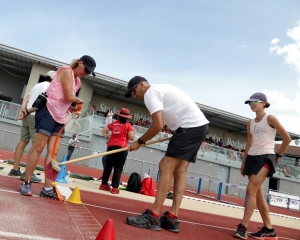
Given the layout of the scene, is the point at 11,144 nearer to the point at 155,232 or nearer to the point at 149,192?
the point at 149,192

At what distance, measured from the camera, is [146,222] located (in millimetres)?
2965

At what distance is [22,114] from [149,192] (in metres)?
4.08

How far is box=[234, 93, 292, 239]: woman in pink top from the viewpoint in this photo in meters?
3.71

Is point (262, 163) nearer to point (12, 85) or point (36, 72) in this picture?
point (36, 72)

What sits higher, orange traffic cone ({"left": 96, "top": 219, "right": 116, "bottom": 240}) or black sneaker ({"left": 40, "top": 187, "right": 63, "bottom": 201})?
orange traffic cone ({"left": 96, "top": 219, "right": 116, "bottom": 240})

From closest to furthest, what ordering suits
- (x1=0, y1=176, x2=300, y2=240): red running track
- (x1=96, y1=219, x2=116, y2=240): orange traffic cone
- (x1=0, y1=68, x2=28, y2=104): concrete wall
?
(x1=96, y1=219, x2=116, y2=240): orange traffic cone < (x1=0, y1=176, x2=300, y2=240): red running track < (x1=0, y1=68, x2=28, y2=104): concrete wall

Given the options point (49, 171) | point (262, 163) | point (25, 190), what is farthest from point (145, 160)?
point (25, 190)

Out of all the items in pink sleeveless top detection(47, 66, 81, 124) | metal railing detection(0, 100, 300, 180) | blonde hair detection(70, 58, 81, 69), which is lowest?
pink sleeveless top detection(47, 66, 81, 124)

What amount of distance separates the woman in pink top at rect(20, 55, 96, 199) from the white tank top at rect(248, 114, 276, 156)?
93.7 inches

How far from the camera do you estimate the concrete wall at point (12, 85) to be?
84.6 feet

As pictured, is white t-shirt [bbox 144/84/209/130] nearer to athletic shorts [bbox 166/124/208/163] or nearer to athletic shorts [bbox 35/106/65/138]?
athletic shorts [bbox 166/124/208/163]

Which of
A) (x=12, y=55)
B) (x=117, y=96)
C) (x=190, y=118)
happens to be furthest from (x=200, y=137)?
(x=117, y=96)

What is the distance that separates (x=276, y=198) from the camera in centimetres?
1595

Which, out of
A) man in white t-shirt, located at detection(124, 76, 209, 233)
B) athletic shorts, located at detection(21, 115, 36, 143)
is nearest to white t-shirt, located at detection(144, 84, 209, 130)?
man in white t-shirt, located at detection(124, 76, 209, 233)
